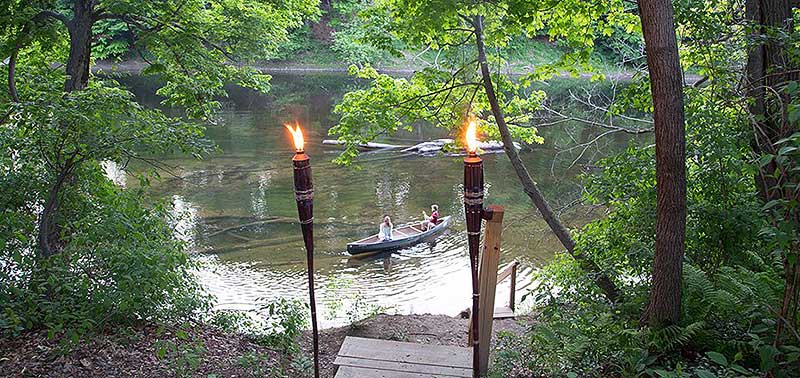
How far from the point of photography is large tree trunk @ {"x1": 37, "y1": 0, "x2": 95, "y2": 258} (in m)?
5.70

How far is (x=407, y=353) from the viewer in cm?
495

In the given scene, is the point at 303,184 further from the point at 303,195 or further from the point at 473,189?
the point at 473,189

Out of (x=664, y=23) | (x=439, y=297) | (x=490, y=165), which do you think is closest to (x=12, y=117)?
(x=664, y=23)

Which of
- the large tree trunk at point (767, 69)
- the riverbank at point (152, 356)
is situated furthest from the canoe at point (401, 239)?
the large tree trunk at point (767, 69)

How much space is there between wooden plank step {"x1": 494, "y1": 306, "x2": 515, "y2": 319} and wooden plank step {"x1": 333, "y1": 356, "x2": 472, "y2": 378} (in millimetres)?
5173

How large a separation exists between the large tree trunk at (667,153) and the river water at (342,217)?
292cm

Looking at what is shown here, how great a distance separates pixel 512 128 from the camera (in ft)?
30.3

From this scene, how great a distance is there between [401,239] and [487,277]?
9.96 metres

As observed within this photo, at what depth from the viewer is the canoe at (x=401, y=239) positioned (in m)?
14.1

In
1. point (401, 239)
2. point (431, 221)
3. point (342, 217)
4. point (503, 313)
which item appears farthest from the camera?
point (342, 217)

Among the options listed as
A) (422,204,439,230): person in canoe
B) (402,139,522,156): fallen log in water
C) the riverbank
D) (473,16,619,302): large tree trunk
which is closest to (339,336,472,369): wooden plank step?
the riverbank

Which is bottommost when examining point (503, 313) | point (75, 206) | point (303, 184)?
point (503, 313)

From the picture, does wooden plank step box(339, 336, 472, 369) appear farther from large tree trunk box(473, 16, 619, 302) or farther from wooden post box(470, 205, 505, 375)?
large tree trunk box(473, 16, 619, 302)

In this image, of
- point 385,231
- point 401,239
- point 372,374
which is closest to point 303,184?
point 372,374
